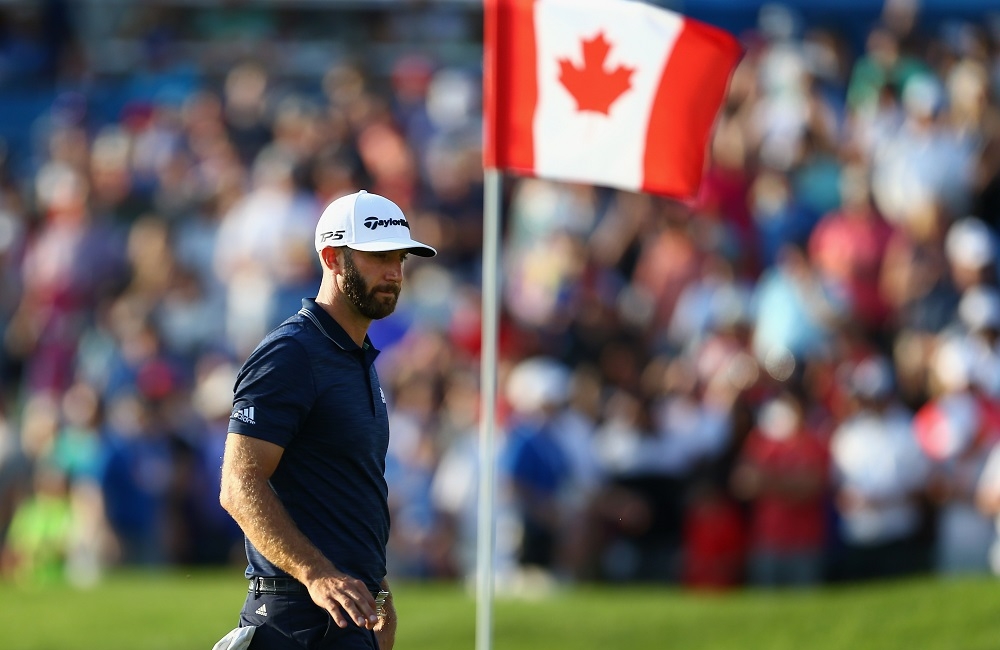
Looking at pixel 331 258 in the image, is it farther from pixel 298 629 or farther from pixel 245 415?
pixel 298 629

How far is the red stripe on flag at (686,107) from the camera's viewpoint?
8.73 meters

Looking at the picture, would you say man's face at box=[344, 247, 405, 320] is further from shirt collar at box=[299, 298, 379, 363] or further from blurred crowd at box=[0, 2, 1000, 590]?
blurred crowd at box=[0, 2, 1000, 590]

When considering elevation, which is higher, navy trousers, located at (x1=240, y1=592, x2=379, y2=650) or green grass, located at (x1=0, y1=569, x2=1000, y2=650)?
navy trousers, located at (x1=240, y1=592, x2=379, y2=650)

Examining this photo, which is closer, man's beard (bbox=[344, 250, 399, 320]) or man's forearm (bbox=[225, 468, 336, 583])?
man's forearm (bbox=[225, 468, 336, 583])

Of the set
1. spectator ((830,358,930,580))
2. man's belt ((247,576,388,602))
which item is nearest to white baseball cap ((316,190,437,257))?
man's belt ((247,576,388,602))

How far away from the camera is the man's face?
6.15 meters

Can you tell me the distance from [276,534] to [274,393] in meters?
0.45

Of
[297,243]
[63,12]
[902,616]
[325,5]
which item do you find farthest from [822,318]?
[63,12]

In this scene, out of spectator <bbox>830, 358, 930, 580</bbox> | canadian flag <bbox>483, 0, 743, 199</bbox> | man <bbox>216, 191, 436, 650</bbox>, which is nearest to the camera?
man <bbox>216, 191, 436, 650</bbox>

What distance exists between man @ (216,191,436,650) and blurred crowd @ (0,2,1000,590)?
7.67 m

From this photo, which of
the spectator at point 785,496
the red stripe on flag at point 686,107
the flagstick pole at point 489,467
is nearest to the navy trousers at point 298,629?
the flagstick pole at point 489,467

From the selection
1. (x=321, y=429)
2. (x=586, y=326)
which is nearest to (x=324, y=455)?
(x=321, y=429)

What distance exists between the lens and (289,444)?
599 centimetres

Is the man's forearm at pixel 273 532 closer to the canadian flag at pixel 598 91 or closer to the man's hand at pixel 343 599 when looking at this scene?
the man's hand at pixel 343 599
